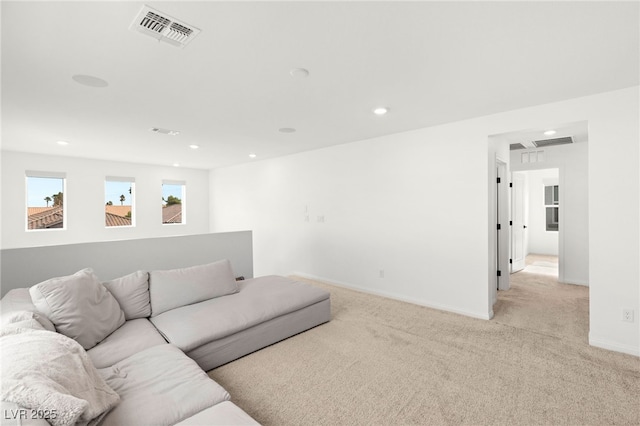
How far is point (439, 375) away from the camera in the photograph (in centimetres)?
244

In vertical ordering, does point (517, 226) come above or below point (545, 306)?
above

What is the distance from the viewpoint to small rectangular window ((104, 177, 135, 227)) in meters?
6.55

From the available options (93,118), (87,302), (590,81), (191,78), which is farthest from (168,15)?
(590,81)

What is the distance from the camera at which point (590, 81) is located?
Result: 265 cm

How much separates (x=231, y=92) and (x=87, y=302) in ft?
6.97

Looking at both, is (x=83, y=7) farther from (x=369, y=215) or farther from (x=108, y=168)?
(x=108, y=168)

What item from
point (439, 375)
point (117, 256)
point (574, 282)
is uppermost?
point (117, 256)

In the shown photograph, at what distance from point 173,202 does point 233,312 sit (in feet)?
19.3

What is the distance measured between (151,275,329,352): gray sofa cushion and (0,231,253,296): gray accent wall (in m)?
0.61

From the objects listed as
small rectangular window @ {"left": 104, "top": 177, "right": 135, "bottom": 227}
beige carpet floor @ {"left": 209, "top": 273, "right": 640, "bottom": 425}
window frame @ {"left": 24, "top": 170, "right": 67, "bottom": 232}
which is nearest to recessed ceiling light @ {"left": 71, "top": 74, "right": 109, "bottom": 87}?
beige carpet floor @ {"left": 209, "top": 273, "right": 640, "bottom": 425}

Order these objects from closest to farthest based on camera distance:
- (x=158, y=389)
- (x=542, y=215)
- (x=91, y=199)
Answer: (x=158, y=389) < (x=91, y=199) < (x=542, y=215)

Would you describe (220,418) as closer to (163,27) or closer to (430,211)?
(163,27)

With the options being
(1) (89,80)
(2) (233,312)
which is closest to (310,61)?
(1) (89,80)

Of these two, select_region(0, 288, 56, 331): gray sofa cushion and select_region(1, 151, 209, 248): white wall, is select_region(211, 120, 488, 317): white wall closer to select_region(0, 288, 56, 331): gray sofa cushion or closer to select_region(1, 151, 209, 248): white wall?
select_region(1, 151, 209, 248): white wall
